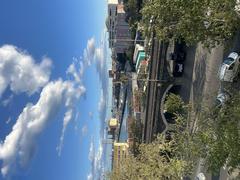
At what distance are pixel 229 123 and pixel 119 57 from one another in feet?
337

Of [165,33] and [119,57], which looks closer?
[165,33]

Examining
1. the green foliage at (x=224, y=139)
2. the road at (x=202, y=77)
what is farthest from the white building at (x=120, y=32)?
the green foliage at (x=224, y=139)

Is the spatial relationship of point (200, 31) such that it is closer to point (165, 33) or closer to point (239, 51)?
point (165, 33)

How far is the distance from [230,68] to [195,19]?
800 centimetres

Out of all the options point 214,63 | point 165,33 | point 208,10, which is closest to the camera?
point 208,10

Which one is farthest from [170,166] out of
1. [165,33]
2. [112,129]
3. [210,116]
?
[112,129]

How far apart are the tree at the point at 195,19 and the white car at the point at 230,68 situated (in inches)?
124

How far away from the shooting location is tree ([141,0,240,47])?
135ft

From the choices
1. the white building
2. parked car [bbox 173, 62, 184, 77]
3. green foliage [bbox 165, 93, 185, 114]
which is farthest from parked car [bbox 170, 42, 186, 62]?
the white building

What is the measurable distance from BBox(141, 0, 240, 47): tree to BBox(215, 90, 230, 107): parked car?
→ 5380 millimetres

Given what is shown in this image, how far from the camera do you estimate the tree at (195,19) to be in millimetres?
41156

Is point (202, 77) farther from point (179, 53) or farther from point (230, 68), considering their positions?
point (230, 68)

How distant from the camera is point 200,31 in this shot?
144 ft

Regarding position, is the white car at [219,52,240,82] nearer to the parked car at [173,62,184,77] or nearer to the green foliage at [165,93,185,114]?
the green foliage at [165,93,185,114]
